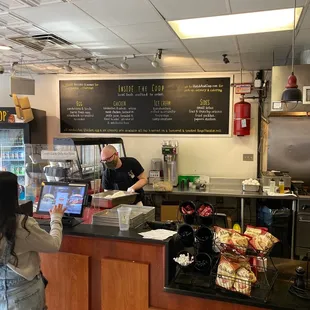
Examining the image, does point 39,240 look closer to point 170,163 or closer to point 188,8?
point 188,8

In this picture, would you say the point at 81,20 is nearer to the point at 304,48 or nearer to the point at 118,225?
the point at 118,225

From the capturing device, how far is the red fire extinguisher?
187 inches

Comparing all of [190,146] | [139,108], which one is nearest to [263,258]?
[190,146]

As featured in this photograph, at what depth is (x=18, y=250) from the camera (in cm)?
159

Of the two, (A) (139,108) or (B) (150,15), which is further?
(A) (139,108)

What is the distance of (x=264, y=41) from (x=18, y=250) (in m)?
3.07

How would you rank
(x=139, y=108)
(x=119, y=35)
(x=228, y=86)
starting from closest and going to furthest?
(x=119, y=35)
(x=228, y=86)
(x=139, y=108)

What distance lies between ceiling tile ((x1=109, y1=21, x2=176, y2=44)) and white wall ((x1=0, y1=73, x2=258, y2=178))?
1854 millimetres

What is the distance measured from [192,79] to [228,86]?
58 cm

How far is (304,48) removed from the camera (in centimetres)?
359

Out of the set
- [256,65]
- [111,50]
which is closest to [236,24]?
[111,50]

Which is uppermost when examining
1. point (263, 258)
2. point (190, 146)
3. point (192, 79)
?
point (192, 79)

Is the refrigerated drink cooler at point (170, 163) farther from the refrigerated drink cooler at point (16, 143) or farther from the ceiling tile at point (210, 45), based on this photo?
the refrigerated drink cooler at point (16, 143)

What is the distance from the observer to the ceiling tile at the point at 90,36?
10.3 feet
